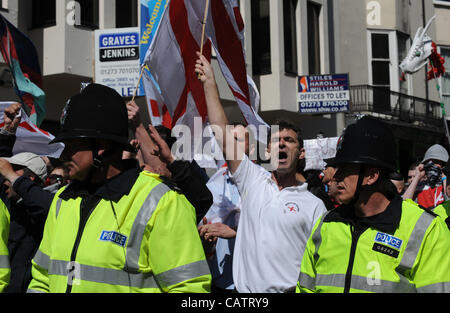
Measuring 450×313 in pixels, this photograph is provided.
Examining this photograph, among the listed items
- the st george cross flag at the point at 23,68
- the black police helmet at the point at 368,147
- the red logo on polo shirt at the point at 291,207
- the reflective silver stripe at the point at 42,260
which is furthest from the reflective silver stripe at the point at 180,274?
the st george cross flag at the point at 23,68

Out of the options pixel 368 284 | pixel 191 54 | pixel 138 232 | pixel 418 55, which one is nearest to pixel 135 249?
pixel 138 232

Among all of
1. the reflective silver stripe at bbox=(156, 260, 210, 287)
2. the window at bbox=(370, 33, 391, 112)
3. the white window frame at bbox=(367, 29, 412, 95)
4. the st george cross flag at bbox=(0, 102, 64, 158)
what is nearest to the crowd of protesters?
the reflective silver stripe at bbox=(156, 260, 210, 287)

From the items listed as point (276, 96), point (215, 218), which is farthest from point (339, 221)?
point (276, 96)

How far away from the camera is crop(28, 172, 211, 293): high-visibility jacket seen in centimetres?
292

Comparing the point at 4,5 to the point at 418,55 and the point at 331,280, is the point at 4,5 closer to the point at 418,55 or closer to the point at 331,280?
the point at 418,55

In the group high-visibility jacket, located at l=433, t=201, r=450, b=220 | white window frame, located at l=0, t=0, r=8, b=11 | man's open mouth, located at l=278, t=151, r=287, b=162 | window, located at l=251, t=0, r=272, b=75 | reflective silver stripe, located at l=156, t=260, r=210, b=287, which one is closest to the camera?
reflective silver stripe, located at l=156, t=260, r=210, b=287

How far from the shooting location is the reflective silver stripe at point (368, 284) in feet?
10.8

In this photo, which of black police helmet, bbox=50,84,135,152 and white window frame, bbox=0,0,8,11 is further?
white window frame, bbox=0,0,8,11

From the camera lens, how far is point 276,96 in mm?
18156

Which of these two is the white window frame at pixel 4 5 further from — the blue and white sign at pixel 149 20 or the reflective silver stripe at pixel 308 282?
the reflective silver stripe at pixel 308 282

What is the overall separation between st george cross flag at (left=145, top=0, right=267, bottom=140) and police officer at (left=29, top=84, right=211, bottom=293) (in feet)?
6.52

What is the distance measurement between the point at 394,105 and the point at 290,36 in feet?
27.7

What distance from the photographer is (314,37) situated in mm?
20312

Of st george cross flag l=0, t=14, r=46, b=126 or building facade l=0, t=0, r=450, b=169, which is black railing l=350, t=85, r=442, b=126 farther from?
st george cross flag l=0, t=14, r=46, b=126
